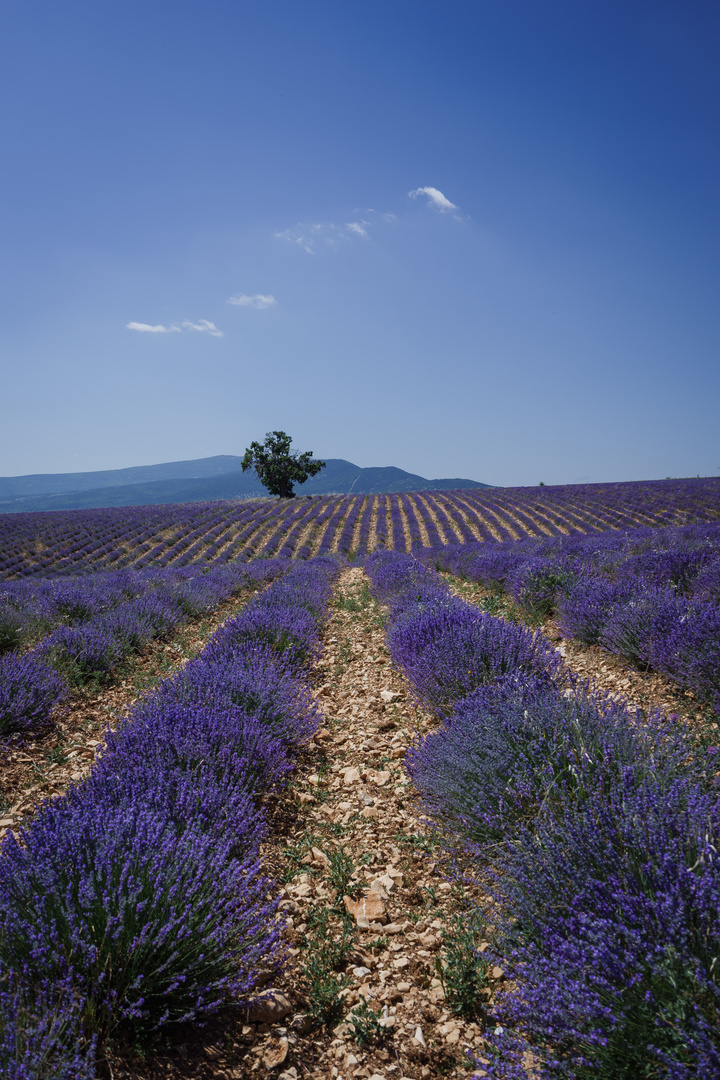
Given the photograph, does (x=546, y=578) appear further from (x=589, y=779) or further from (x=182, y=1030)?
(x=182, y=1030)

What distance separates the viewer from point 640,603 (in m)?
4.25

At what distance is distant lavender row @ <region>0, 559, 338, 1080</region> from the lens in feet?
4.30

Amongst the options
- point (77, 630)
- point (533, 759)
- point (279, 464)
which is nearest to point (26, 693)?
point (77, 630)

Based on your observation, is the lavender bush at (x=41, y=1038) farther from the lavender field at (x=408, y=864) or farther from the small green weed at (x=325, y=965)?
the small green weed at (x=325, y=965)

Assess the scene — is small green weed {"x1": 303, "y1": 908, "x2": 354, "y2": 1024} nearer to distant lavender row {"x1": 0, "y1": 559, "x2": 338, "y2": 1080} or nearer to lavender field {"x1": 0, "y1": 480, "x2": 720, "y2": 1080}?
lavender field {"x1": 0, "y1": 480, "x2": 720, "y2": 1080}

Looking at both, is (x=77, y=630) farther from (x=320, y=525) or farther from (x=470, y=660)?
(x=320, y=525)

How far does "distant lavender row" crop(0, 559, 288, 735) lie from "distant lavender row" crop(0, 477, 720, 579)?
27.9 ft

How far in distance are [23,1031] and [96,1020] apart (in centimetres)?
24

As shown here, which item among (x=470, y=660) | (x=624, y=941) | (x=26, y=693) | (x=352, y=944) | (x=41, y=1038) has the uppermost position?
(x=470, y=660)

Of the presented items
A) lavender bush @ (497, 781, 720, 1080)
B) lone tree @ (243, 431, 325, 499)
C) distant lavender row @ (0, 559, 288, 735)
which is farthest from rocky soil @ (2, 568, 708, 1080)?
lone tree @ (243, 431, 325, 499)

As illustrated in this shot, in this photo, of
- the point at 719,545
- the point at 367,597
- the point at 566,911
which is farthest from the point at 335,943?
the point at 719,545

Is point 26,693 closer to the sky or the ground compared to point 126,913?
closer to the ground

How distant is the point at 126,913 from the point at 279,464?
4144 centimetres

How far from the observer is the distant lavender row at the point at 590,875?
1.13 metres
